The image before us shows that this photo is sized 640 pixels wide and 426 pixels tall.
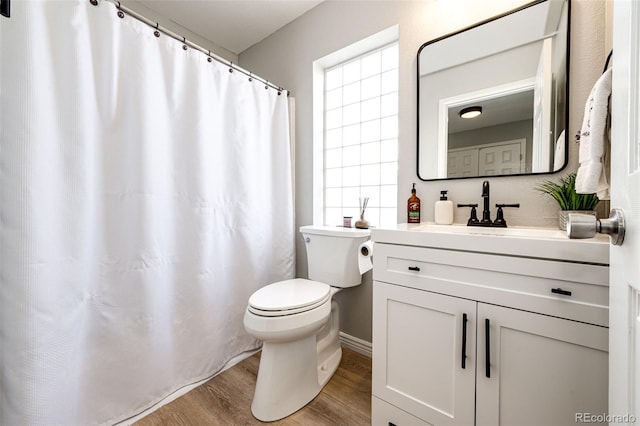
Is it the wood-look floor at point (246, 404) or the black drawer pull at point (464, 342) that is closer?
the black drawer pull at point (464, 342)

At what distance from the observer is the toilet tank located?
1.55 metres

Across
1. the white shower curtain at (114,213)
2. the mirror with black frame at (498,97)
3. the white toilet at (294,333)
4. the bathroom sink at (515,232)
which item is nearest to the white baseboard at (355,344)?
the white toilet at (294,333)

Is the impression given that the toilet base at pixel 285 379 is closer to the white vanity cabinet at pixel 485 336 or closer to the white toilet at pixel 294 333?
the white toilet at pixel 294 333

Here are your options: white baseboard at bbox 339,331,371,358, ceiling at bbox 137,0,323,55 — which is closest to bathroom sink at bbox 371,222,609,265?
white baseboard at bbox 339,331,371,358

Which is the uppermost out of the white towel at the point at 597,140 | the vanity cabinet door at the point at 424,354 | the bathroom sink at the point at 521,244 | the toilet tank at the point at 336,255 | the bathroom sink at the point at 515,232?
the white towel at the point at 597,140

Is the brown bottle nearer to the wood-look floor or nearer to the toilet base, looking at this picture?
the toilet base

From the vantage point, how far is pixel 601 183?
790 millimetres

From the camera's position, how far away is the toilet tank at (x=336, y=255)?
1.55 m

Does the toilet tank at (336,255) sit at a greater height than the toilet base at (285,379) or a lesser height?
greater

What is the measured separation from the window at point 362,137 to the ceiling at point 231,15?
0.50m

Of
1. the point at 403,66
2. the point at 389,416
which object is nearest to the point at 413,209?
the point at 403,66

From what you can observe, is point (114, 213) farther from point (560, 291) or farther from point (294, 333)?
point (560, 291)

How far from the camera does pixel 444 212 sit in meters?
1.35

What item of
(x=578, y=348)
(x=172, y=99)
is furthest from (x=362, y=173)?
(x=578, y=348)
